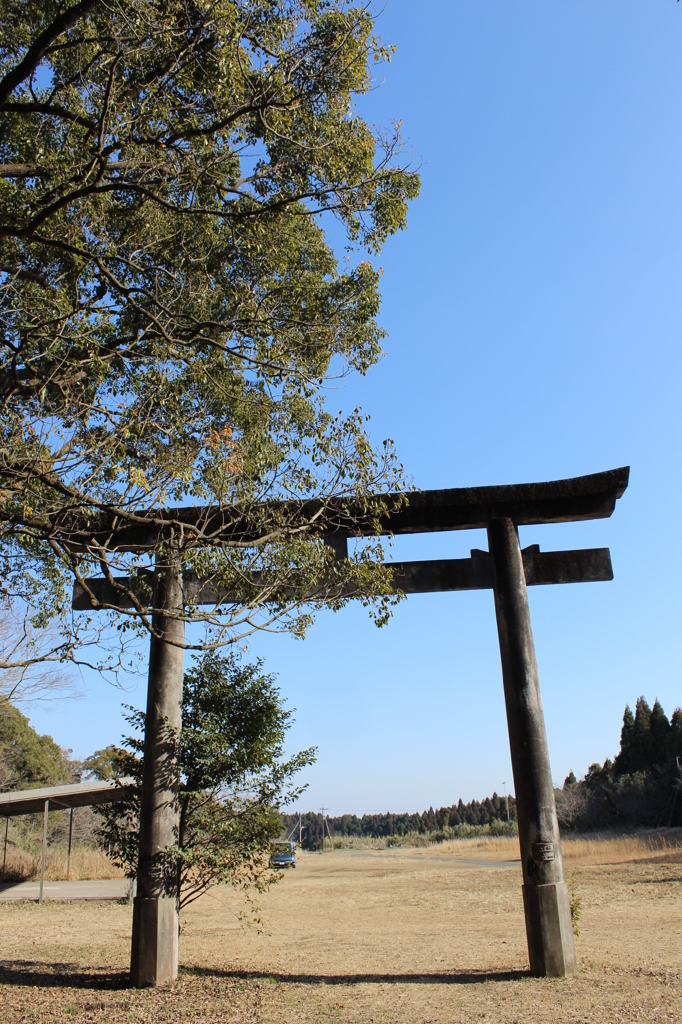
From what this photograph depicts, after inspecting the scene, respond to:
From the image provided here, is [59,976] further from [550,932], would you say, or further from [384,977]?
[550,932]

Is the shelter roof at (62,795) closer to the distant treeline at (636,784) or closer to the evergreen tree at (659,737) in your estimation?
the distant treeline at (636,784)

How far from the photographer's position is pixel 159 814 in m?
6.99

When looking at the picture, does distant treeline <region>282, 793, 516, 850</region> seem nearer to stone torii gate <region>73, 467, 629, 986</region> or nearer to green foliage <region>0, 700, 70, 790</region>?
green foliage <region>0, 700, 70, 790</region>

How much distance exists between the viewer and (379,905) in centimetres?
1405

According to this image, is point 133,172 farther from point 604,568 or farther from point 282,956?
point 282,956

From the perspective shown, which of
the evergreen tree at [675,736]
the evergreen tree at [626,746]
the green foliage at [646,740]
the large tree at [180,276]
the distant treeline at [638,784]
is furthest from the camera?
the evergreen tree at [626,746]

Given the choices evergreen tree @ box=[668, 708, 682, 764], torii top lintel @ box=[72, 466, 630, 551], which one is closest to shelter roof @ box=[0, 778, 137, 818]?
torii top lintel @ box=[72, 466, 630, 551]

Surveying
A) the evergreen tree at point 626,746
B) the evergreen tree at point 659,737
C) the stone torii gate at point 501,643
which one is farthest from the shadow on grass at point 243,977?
the evergreen tree at point 626,746

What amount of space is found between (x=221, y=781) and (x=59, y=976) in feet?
8.00

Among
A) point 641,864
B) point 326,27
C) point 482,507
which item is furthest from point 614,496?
point 641,864

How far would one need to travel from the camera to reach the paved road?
17.4m

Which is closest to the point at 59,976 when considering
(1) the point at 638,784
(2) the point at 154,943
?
(2) the point at 154,943

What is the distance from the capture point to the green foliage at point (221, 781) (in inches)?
285

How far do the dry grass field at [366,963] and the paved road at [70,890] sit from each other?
104 inches
